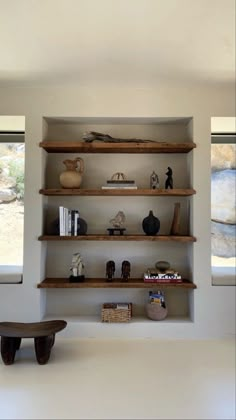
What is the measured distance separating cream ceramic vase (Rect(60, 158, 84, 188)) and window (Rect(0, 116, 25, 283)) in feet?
2.16

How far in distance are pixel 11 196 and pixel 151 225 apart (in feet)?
4.89

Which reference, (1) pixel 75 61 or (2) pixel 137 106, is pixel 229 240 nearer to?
(2) pixel 137 106

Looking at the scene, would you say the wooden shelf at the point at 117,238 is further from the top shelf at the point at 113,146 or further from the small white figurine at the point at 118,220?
the top shelf at the point at 113,146

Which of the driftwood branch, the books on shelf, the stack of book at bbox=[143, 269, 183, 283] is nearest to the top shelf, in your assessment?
the driftwood branch

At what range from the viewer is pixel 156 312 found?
2.81m

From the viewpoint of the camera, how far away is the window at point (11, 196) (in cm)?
317

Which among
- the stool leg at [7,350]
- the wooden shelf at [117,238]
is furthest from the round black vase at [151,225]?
the stool leg at [7,350]

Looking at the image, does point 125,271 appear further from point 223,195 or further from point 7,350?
point 223,195

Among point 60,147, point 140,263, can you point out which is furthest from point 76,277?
point 60,147

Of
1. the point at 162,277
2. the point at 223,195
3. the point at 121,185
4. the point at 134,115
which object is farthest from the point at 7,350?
the point at 223,195

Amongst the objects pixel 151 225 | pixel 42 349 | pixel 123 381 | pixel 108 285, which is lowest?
pixel 123 381

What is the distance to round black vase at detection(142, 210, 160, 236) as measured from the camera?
285 centimetres

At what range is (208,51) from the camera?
2.23m

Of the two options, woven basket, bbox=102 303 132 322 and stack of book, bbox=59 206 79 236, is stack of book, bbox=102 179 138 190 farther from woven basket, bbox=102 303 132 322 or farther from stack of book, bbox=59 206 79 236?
woven basket, bbox=102 303 132 322
